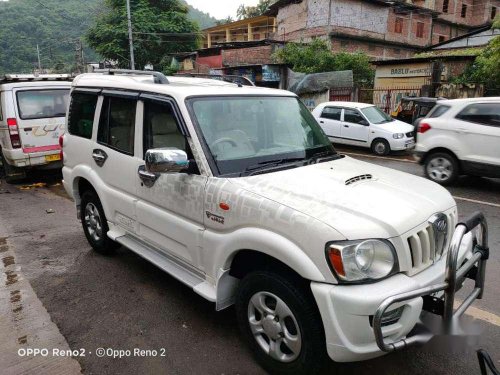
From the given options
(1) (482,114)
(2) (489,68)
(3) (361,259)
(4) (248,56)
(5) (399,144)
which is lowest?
(5) (399,144)

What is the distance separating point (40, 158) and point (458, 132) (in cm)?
829

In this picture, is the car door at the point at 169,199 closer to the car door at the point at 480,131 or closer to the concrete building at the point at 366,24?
the car door at the point at 480,131

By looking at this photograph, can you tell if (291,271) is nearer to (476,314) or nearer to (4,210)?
(476,314)

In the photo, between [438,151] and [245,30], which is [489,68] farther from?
[245,30]

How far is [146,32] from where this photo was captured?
34.4 m

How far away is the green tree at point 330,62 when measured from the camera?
21.7 m

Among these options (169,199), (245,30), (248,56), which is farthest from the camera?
(245,30)

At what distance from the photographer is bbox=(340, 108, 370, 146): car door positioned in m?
12.3

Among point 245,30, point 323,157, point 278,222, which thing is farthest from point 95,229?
point 245,30

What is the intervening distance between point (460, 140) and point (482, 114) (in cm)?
58

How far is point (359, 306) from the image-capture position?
206cm

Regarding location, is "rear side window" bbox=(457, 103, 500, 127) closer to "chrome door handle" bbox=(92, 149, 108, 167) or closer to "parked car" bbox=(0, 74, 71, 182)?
"chrome door handle" bbox=(92, 149, 108, 167)

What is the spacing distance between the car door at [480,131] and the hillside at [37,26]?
1679 inches

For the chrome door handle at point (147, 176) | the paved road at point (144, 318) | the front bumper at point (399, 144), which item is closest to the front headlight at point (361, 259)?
the paved road at point (144, 318)
